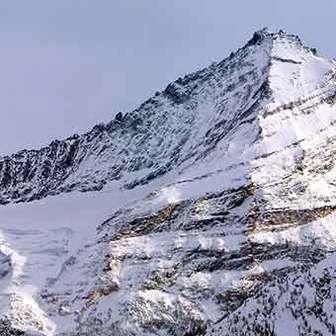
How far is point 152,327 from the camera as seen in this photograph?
131 meters

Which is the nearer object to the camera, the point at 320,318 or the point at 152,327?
the point at 320,318

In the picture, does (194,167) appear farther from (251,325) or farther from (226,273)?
(251,325)

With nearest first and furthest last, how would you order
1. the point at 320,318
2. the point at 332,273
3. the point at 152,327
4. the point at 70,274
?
the point at 320,318 → the point at 332,273 → the point at 152,327 → the point at 70,274

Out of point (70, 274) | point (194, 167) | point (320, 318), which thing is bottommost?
point (320, 318)

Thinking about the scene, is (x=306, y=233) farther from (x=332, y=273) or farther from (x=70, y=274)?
(x=332, y=273)

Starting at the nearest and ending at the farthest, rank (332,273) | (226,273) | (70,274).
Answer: (332,273), (226,273), (70,274)

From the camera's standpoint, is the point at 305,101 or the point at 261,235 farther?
the point at 305,101

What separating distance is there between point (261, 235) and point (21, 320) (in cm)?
2589

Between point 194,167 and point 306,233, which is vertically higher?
point 194,167

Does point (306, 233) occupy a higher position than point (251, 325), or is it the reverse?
point (306, 233)

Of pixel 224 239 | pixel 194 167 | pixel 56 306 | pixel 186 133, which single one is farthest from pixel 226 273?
pixel 186 133

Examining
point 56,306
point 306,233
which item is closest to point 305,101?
point 306,233

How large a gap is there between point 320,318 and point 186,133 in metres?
128

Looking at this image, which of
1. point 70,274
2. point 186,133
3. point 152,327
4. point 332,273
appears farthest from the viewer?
point 186,133
